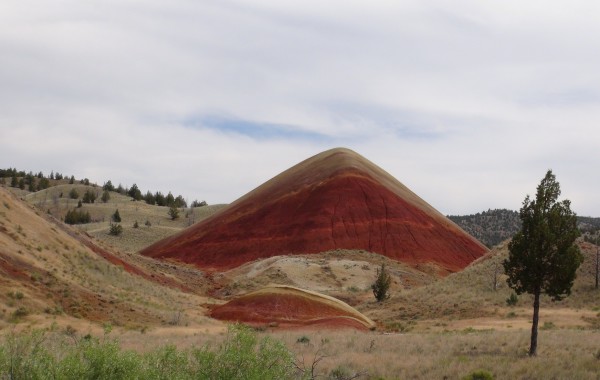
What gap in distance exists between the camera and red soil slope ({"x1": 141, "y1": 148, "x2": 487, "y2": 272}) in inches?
3182

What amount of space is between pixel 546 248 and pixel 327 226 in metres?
61.5

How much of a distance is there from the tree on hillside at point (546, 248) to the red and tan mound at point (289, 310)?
49.2ft

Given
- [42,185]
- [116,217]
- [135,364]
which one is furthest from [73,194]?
[135,364]

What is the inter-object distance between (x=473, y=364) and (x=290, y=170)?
295 feet

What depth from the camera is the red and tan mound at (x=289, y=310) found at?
3769 centimetres

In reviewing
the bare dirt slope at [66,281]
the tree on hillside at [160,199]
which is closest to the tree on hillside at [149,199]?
the tree on hillside at [160,199]

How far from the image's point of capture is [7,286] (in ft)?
102

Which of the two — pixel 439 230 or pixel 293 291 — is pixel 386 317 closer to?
pixel 293 291

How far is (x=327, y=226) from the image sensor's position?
8400cm

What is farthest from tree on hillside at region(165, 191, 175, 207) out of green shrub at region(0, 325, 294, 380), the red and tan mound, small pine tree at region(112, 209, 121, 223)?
green shrub at region(0, 325, 294, 380)

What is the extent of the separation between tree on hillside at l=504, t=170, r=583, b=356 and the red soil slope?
5405 centimetres

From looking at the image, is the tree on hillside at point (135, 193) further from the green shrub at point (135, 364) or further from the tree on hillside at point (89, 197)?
the green shrub at point (135, 364)

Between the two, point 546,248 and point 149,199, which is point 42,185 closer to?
point 149,199

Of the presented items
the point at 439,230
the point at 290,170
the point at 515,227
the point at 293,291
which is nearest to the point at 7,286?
the point at 293,291
